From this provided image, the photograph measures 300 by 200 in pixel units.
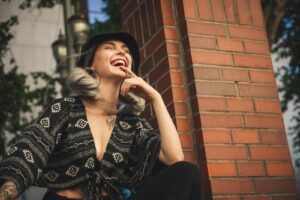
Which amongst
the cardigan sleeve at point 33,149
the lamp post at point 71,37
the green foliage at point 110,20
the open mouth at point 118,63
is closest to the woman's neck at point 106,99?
the open mouth at point 118,63

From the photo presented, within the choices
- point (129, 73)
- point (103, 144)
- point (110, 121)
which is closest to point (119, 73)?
point (129, 73)

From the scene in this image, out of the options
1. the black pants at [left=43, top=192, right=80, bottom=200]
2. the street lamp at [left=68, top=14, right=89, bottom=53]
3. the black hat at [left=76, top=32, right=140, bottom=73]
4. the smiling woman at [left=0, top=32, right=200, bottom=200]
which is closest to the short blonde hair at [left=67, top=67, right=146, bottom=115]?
the smiling woman at [left=0, top=32, right=200, bottom=200]

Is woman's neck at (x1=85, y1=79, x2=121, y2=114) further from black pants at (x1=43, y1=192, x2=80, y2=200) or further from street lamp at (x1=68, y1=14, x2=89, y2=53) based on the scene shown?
street lamp at (x1=68, y1=14, x2=89, y2=53)

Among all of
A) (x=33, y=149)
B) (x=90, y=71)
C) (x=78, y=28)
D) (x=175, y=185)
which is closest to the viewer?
(x=175, y=185)

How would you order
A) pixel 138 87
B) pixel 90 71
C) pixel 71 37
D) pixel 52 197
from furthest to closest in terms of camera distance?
pixel 71 37 < pixel 90 71 < pixel 138 87 < pixel 52 197

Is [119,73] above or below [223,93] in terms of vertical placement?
above

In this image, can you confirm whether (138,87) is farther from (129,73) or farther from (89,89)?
(89,89)

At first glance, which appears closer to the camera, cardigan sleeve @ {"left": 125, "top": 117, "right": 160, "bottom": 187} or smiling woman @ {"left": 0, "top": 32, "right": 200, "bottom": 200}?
smiling woman @ {"left": 0, "top": 32, "right": 200, "bottom": 200}

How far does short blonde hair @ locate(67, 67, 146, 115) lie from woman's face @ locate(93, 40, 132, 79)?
0.28ft

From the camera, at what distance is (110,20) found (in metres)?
12.1

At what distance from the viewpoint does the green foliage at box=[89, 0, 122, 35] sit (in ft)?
38.4

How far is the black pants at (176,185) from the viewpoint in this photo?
2.15 meters

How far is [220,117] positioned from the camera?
282 cm

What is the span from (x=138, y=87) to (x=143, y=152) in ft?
1.32
